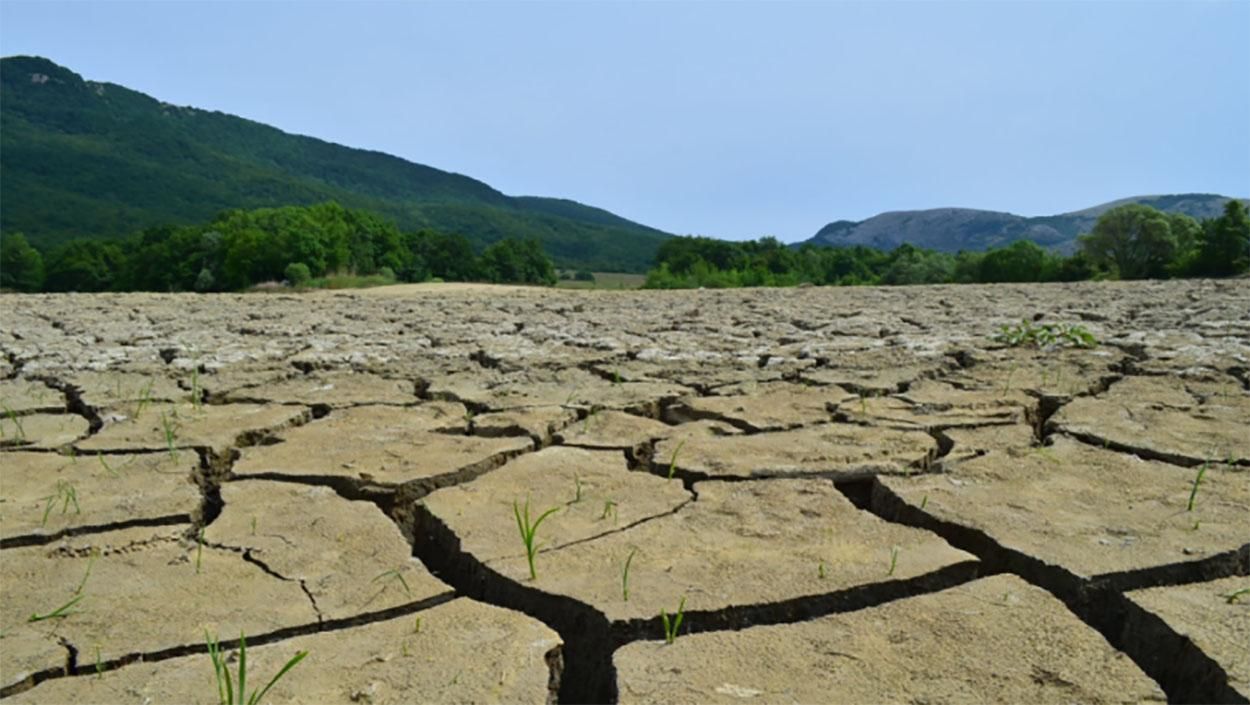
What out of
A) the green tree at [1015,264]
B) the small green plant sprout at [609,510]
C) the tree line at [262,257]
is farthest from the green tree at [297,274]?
the small green plant sprout at [609,510]

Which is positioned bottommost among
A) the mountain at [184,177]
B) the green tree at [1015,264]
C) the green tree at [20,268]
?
the green tree at [20,268]

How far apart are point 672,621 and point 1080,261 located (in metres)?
22.7

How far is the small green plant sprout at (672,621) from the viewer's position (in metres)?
1.17

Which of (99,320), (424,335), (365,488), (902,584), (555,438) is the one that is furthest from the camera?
(99,320)

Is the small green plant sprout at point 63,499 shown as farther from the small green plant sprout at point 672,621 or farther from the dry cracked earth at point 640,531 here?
the small green plant sprout at point 672,621

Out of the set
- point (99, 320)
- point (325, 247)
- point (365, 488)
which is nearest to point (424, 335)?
point (99, 320)

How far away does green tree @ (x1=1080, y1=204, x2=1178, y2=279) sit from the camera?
1952cm

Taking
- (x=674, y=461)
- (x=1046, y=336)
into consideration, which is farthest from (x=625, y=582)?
(x=1046, y=336)

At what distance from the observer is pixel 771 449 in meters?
2.18

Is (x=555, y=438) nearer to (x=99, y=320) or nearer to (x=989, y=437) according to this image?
(x=989, y=437)

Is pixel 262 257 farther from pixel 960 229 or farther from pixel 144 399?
pixel 960 229

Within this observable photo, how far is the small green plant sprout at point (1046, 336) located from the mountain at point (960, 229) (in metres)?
90.6

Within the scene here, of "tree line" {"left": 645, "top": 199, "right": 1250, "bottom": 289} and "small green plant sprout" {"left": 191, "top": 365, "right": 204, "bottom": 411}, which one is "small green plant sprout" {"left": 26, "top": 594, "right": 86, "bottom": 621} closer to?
"small green plant sprout" {"left": 191, "top": 365, "right": 204, "bottom": 411}

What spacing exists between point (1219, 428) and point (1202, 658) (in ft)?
5.00
